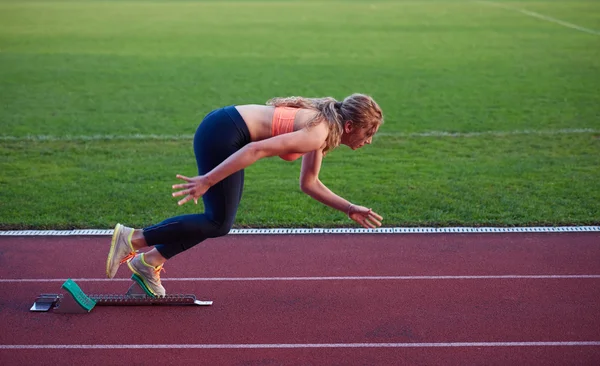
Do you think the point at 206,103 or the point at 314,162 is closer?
the point at 314,162

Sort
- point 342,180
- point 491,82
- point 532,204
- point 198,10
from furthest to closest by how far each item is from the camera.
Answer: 1. point 198,10
2. point 491,82
3. point 342,180
4. point 532,204

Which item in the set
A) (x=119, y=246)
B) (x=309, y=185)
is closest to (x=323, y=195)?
(x=309, y=185)

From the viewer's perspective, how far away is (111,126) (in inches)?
539

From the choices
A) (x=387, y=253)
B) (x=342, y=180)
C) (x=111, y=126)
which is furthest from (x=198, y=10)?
(x=387, y=253)

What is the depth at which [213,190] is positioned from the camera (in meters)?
5.79

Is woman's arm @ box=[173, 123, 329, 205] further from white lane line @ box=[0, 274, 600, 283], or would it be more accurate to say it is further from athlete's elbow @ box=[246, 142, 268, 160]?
white lane line @ box=[0, 274, 600, 283]

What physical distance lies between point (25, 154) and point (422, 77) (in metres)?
9.89

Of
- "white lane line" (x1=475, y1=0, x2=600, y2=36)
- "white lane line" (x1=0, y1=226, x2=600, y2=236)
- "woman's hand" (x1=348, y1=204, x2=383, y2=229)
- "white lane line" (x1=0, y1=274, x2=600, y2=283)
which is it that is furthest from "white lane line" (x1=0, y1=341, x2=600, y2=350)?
"white lane line" (x1=475, y1=0, x2=600, y2=36)

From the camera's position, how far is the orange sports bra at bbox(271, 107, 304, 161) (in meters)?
5.64

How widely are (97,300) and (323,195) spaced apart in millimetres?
1896

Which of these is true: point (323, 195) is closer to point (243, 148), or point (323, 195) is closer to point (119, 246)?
point (243, 148)

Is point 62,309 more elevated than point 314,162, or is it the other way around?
point 314,162

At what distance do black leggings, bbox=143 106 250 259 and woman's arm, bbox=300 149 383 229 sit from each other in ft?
1.73

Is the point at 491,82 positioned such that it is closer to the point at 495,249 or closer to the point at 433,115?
the point at 433,115
